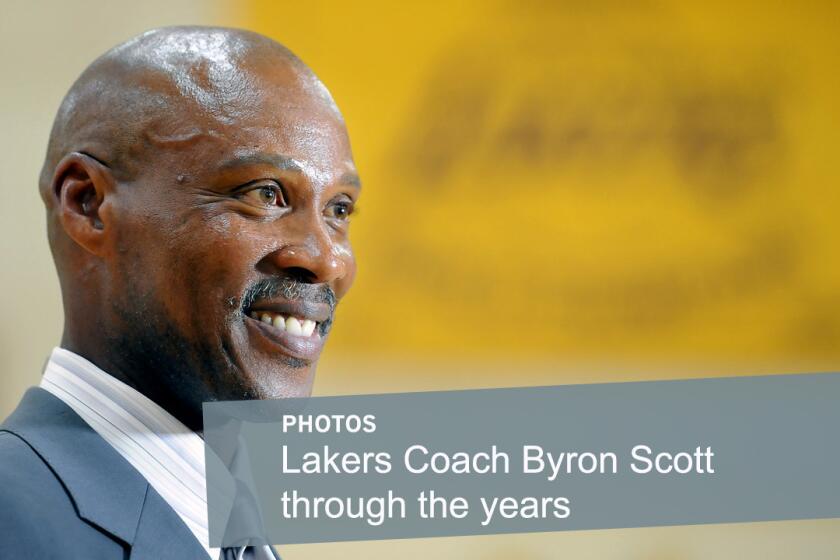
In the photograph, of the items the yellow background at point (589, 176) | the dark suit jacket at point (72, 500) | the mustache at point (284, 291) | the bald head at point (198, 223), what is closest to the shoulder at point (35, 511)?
the dark suit jacket at point (72, 500)

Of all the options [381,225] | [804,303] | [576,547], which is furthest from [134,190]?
[804,303]

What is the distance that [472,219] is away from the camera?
2.22 m

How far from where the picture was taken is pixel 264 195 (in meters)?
1.01

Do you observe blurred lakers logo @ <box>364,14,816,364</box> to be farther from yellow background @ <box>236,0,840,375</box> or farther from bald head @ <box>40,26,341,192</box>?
bald head @ <box>40,26,341,192</box>

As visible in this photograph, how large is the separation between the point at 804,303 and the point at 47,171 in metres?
1.68

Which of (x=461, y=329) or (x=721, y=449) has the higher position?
(x=461, y=329)

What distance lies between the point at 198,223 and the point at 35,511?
0.92ft

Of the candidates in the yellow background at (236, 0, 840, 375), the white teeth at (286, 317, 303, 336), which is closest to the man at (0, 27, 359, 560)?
the white teeth at (286, 317, 303, 336)

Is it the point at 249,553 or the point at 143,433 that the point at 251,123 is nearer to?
the point at 143,433

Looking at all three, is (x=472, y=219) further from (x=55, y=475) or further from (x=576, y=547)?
(x=55, y=475)

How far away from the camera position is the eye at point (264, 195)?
1.00 m

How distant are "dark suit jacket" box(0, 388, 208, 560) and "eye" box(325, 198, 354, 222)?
11.9 inches

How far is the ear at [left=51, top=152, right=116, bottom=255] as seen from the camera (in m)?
1.02

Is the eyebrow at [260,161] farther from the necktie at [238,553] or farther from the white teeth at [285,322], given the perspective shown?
the necktie at [238,553]
